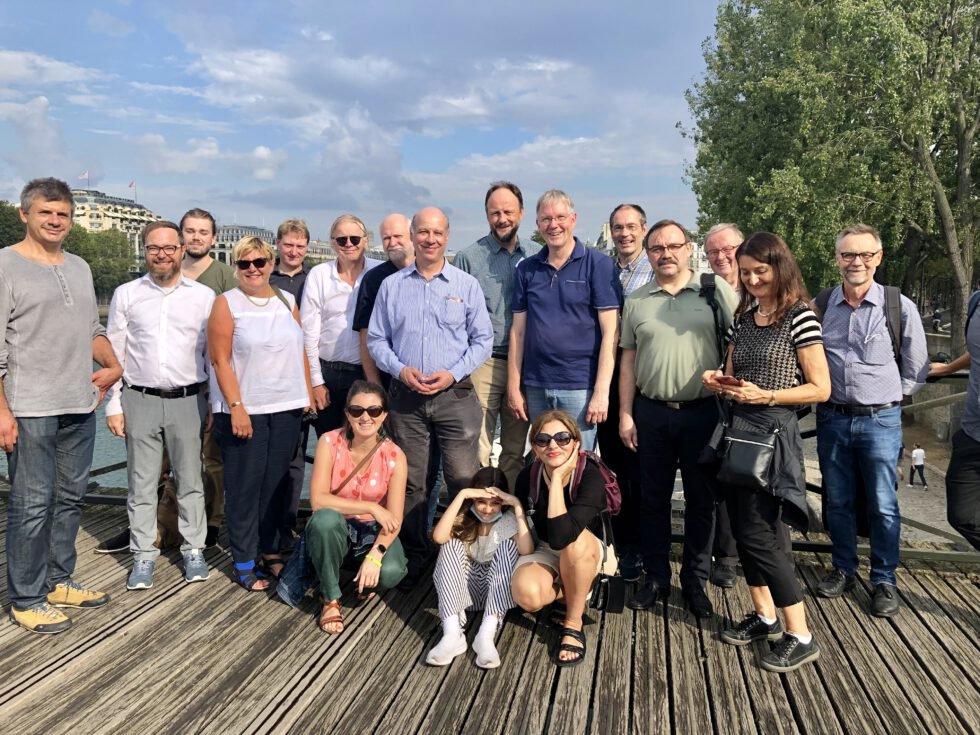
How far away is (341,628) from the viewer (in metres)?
3.71

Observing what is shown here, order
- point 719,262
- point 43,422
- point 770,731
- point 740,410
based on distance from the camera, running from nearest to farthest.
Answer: point 770,731, point 740,410, point 43,422, point 719,262

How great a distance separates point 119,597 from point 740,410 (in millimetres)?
3827

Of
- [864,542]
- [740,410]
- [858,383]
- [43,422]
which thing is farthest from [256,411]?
[864,542]

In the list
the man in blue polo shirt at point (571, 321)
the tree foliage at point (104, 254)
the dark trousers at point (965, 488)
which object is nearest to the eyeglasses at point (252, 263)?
the man in blue polo shirt at point (571, 321)

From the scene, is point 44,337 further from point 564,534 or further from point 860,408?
point 860,408

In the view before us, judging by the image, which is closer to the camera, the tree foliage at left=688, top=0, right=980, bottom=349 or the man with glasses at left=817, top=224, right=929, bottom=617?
the man with glasses at left=817, top=224, right=929, bottom=617

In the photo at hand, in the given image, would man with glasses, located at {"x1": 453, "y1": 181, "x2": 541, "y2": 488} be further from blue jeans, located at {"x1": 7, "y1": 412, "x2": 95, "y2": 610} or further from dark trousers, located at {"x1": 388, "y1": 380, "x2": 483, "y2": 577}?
blue jeans, located at {"x1": 7, "y1": 412, "x2": 95, "y2": 610}

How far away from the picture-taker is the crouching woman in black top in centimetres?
343

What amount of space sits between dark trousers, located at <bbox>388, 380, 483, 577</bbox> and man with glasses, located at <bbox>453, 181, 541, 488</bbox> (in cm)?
31

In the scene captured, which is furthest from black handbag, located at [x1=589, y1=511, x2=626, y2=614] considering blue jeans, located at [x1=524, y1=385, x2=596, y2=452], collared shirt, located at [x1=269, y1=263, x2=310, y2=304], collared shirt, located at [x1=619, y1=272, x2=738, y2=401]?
collared shirt, located at [x1=269, y1=263, x2=310, y2=304]

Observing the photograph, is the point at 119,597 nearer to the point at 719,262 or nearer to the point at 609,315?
the point at 609,315

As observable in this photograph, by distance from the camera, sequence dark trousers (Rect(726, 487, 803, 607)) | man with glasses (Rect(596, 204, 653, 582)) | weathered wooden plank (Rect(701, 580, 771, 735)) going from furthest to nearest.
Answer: man with glasses (Rect(596, 204, 653, 582)) → dark trousers (Rect(726, 487, 803, 607)) → weathered wooden plank (Rect(701, 580, 771, 735))

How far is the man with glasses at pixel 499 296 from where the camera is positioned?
15.1 feet

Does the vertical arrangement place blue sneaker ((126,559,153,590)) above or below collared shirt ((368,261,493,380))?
below
